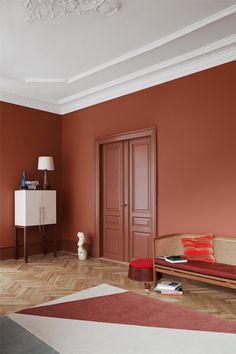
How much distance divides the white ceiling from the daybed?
254 cm

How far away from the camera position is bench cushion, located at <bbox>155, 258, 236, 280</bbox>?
12.0ft

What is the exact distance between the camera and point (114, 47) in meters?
4.55

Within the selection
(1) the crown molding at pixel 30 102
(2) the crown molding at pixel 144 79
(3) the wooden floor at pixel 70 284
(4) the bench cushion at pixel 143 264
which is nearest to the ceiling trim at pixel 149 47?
(2) the crown molding at pixel 144 79

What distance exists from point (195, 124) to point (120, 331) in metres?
3.10

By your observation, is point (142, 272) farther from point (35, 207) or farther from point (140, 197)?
point (35, 207)

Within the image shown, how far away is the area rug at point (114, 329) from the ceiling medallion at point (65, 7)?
11.0 feet

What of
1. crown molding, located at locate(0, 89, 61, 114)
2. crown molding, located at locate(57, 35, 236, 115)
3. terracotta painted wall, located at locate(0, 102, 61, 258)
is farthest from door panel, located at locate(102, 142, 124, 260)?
crown molding, located at locate(0, 89, 61, 114)

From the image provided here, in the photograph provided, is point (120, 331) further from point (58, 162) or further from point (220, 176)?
point (58, 162)

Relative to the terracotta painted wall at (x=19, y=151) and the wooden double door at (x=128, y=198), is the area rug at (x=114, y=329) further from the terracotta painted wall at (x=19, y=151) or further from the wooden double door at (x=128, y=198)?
the terracotta painted wall at (x=19, y=151)

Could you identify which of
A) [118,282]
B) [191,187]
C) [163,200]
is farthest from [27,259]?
[191,187]

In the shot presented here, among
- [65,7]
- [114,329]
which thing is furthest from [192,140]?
[114,329]

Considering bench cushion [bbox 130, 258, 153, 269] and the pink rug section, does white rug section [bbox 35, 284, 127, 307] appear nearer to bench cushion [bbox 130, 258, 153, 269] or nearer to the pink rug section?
the pink rug section

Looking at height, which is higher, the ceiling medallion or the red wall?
the ceiling medallion

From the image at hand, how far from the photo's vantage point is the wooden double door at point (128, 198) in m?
5.41
